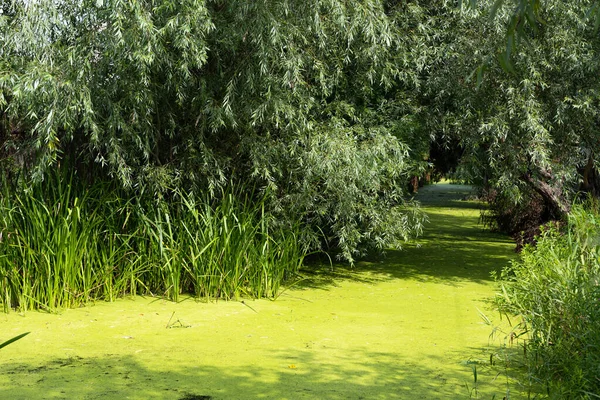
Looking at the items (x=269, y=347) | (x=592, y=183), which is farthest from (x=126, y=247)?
(x=592, y=183)

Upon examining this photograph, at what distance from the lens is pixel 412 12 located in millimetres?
8344

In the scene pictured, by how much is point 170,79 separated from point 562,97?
3915 millimetres

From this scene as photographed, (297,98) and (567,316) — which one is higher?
(297,98)

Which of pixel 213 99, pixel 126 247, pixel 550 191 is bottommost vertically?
pixel 126 247

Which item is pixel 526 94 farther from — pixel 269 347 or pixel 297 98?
pixel 269 347

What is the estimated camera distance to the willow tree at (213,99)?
5922 mm

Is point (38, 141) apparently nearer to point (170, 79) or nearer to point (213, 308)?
point (170, 79)

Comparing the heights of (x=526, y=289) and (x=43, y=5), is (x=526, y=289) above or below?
below

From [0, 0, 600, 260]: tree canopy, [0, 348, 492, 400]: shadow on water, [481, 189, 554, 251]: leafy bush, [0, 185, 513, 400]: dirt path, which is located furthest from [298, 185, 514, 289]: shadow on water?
[0, 348, 492, 400]: shadow on water

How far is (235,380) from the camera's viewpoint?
4535 millimetres

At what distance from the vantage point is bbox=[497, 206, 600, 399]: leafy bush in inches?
157

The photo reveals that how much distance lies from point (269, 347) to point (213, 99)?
7.50ft

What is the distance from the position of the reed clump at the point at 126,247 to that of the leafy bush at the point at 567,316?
7.82 feet

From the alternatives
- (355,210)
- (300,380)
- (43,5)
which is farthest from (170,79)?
(300,380)
